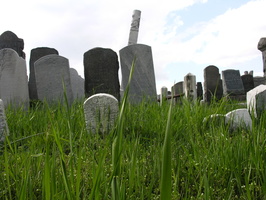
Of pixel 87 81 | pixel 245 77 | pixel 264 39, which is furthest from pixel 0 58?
pixel 245 77

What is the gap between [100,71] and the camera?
634cm

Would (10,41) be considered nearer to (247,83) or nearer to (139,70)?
(139,70)

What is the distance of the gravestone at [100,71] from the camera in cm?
632

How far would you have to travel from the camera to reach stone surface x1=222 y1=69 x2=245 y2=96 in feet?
37.6

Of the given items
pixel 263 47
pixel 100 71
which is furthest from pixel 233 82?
pixel 100 71

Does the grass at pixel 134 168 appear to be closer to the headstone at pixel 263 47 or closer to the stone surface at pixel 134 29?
the headstone at pixel 263 47

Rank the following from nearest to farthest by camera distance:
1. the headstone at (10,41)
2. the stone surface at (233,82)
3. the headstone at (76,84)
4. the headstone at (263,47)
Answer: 1. the headstone at (263,47)
2. the headstone at (10,41)
3. the headstone at (76,84)
4. the stone surface at (233,82)

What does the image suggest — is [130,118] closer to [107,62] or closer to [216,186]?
[216,186]

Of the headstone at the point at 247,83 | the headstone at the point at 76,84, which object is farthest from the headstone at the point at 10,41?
the headstone at the point at 247,83

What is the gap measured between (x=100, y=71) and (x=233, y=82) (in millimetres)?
6991

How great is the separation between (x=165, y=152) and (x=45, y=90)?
6449 mm

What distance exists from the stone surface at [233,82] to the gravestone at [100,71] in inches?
255

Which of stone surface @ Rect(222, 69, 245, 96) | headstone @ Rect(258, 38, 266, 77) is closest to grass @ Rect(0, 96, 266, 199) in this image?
headstone @ Rect(258, 38, 266, 77)

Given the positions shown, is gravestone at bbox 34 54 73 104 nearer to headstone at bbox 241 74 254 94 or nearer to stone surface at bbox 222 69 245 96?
stone surface at bbox 222 69 245 96
